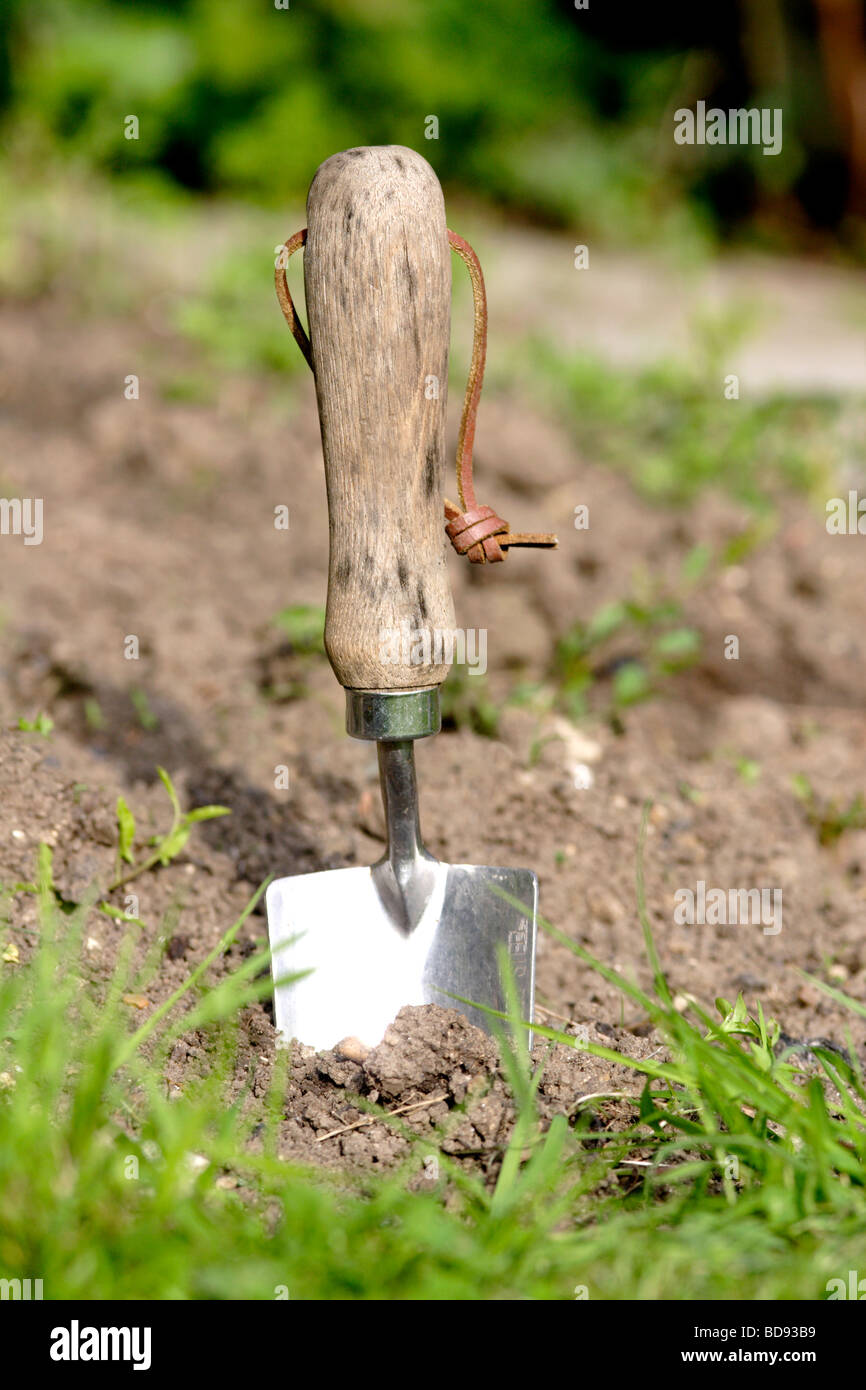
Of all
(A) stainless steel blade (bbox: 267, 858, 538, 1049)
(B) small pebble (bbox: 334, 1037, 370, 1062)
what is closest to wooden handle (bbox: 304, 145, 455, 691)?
(A) stainless steel blade (bbox: 267, 858, 538, 1049)

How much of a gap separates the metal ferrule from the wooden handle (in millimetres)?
22

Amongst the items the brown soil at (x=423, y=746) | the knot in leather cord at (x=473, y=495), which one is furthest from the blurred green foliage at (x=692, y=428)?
the knot in leather cord at (x=473, y=495)

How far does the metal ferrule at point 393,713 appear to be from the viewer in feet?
5.32

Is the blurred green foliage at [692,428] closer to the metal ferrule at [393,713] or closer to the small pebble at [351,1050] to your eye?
the metal ferrule at [393,713]

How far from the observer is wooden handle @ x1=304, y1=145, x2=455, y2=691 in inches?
56.7

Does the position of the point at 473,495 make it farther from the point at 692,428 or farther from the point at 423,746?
the point at 692,428

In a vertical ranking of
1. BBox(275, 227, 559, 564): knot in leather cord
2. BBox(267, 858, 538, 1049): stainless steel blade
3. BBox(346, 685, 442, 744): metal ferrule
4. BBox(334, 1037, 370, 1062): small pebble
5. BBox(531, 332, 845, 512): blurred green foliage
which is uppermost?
BBox(531, 332, 845, 512): blurred green foliage

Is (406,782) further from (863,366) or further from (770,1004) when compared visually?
(863,366)

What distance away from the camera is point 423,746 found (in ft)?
7.60

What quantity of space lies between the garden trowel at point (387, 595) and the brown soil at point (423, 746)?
0.09 meters

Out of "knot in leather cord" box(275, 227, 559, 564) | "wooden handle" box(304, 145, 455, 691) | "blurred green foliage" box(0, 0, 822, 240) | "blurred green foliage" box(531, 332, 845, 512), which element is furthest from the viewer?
"blurred green foliage" box(0, 0, 822, 240)

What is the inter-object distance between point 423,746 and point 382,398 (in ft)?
3.08

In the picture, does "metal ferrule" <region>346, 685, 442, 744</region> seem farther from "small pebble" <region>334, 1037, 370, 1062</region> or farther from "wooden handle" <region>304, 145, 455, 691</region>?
"small pebble" <region>334, 1037, 370, 1062</region>

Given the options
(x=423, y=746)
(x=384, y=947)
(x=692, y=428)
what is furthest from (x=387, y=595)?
(x=692, y=428)
